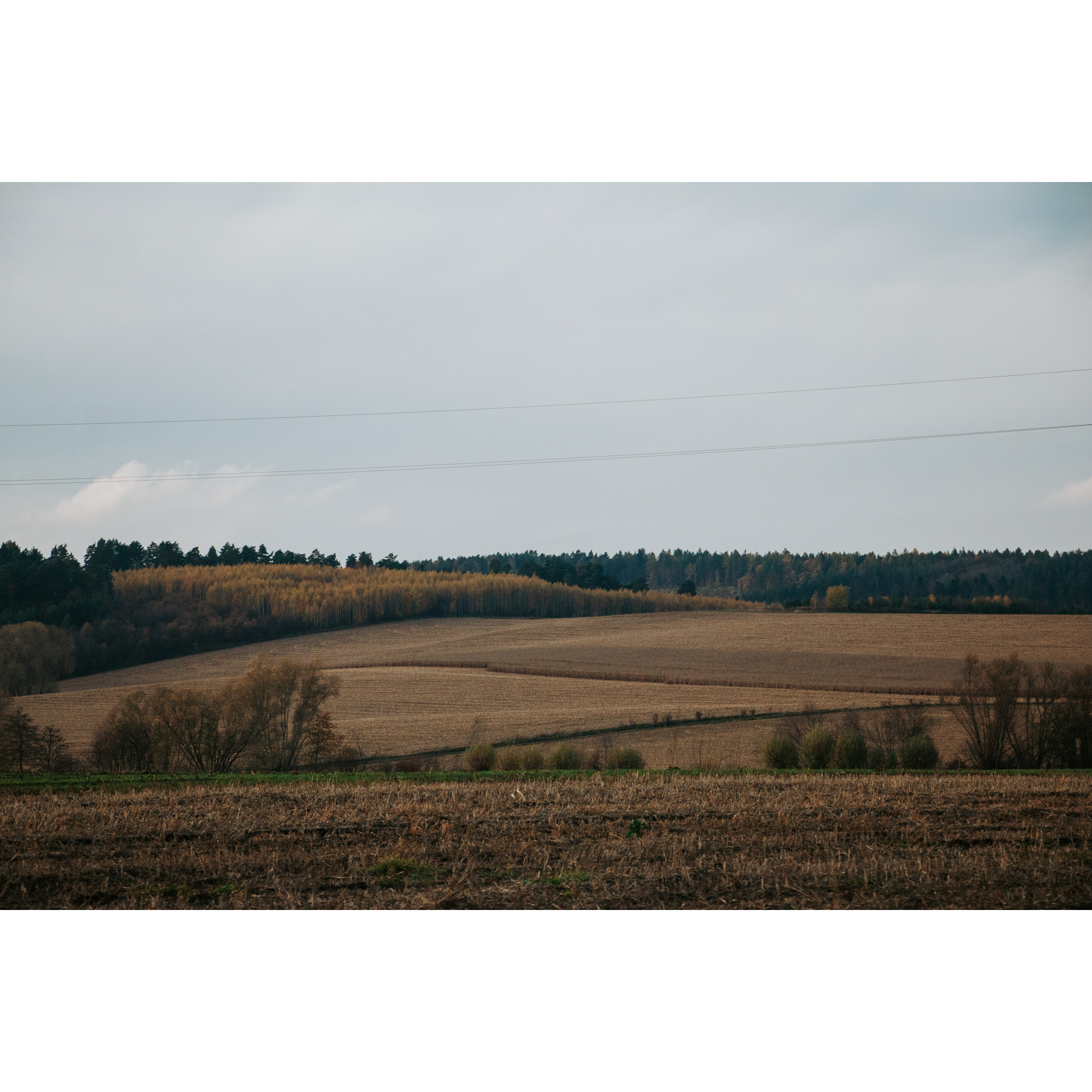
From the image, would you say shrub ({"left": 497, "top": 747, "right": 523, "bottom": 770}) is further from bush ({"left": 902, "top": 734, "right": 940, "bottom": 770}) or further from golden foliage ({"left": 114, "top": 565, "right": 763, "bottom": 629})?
golden foliage ({"left": 114, "top": 565, "right": 763, "bottom": 629})

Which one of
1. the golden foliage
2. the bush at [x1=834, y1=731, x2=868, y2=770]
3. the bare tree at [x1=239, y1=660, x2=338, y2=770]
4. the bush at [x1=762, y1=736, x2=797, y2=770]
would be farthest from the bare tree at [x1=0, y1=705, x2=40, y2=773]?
the bush at [x1=834, y1=731, x2=868, y2=770]

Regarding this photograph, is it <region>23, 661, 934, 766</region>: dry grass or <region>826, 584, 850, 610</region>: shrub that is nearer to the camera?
<region>23, 661, 934, 766</region>: dry grass

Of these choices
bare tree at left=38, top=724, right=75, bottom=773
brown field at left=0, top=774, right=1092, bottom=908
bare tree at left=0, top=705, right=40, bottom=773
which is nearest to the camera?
brown field at left=0, top=774, right=1092, bottom=908

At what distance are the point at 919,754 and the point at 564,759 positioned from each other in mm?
10764

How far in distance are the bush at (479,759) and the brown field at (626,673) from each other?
4.00 m

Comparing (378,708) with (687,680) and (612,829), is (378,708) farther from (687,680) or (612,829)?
(612,829)

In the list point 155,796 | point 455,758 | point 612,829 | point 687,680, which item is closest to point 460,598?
point 687,680

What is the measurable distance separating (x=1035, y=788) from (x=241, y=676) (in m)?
24.8

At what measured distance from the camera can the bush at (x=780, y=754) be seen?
24.9 meters

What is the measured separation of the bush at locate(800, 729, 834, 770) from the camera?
2445cm

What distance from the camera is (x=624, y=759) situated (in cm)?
2466

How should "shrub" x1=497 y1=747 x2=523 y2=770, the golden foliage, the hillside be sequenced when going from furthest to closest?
the golden foliage
the hillside
"shrub" x1=497 y1=747 x2=523 y2=770

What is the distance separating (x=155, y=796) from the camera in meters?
14.4

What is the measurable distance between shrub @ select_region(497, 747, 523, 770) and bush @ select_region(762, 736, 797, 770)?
24.5 feet
